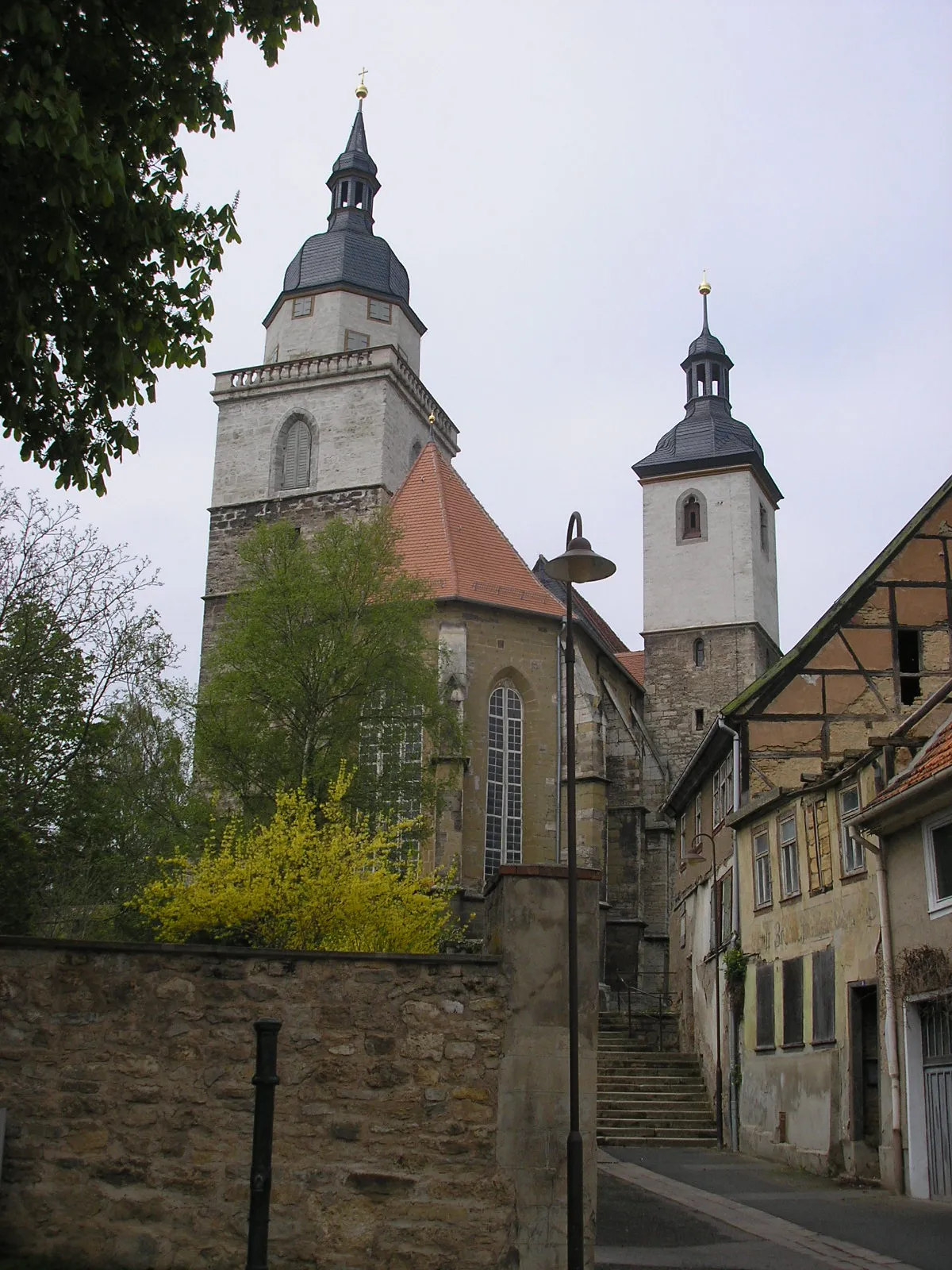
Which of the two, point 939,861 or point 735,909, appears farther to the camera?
point 735,909

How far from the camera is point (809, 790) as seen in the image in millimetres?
16453

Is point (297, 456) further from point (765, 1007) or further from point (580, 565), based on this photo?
point (580, 565)

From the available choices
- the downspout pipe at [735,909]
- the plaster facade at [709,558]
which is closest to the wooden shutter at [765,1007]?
the downspout pipe at [735,909]

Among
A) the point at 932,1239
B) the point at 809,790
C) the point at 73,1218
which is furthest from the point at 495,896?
the point at 809,790

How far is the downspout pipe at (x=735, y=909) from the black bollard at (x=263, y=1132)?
517 inches

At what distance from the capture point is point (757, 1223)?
1088cm

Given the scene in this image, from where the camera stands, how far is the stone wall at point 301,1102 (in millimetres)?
8102

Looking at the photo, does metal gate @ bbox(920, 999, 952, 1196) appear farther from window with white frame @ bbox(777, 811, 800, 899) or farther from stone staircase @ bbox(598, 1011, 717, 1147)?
stone staircase @ bbox(598, 1011, 717, 1147)

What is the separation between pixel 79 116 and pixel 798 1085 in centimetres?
1343

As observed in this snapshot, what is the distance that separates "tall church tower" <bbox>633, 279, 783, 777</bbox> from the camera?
127 ft

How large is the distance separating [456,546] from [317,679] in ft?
31.8

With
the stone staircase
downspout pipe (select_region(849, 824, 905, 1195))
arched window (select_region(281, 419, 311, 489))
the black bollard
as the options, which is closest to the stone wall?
the black bollard

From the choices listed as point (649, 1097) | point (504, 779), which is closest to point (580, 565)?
point (649, 1097)

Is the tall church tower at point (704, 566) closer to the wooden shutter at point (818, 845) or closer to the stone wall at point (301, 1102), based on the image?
the wooden shutter at point (818, 845)
